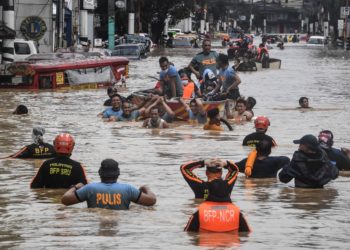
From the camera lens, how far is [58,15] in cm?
7150

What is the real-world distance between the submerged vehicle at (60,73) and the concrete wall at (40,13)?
17186mm

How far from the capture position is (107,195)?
555 inches

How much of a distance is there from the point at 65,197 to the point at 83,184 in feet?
3.90

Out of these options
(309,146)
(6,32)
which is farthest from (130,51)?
(309,146)

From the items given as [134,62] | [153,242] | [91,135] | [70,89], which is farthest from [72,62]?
[153,242]

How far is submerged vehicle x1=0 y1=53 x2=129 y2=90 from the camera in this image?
139 ft

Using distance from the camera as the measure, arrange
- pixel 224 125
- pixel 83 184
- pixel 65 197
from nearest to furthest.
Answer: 1. pixel 65 197
2. pixel 83 184
3. pixel 224 125

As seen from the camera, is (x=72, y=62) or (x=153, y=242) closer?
(x=153, y=242)

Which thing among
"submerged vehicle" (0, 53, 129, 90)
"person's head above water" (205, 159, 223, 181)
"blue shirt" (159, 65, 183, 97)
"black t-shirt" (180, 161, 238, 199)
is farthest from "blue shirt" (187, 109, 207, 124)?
"person's head above water" (205, 159, 223, 181)

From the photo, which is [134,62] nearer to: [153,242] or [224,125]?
[224,125]

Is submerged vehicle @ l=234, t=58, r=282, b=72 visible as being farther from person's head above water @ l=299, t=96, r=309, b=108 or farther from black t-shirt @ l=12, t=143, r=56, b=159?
black t-shirt @ l=12, t=143, r=56, b=159

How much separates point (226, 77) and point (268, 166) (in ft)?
38.7

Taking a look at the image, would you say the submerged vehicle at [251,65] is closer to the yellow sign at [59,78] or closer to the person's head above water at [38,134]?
the yellow sign at [59,78]

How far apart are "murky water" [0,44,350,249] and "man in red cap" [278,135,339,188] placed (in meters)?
0.17
